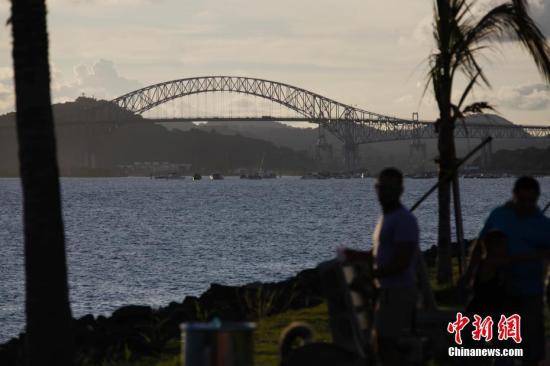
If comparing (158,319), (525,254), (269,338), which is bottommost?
(158,319)

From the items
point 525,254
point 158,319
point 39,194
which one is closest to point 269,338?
point 158,319

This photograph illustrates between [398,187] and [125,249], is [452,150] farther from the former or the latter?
[125,249]

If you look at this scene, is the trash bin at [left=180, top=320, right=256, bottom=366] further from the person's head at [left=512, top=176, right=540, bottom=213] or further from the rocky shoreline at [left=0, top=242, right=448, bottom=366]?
the rocky shoreline at [left=0, top=242, right=448, bottom=366]

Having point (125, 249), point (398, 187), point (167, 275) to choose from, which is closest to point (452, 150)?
point (398, 187)

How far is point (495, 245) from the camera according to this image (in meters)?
8.91

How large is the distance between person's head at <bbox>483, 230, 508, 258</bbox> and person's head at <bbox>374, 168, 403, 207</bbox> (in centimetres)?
110

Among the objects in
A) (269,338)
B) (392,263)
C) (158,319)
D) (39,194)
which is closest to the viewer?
(392,263)

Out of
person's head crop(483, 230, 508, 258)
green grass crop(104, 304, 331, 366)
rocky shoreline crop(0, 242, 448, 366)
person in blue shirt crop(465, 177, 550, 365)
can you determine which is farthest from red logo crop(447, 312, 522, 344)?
rocky shoreline crop(0, 242, 448, 366)

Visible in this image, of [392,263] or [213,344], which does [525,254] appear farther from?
[213,344]

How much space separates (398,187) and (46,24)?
3439mm

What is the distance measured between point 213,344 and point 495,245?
2.38 meters

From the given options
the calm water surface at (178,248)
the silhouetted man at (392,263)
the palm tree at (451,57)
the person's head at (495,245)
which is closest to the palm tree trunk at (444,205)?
the palm tree at (451,57)

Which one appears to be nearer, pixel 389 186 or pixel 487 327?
pixel 389 186

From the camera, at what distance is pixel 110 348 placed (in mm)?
16781
